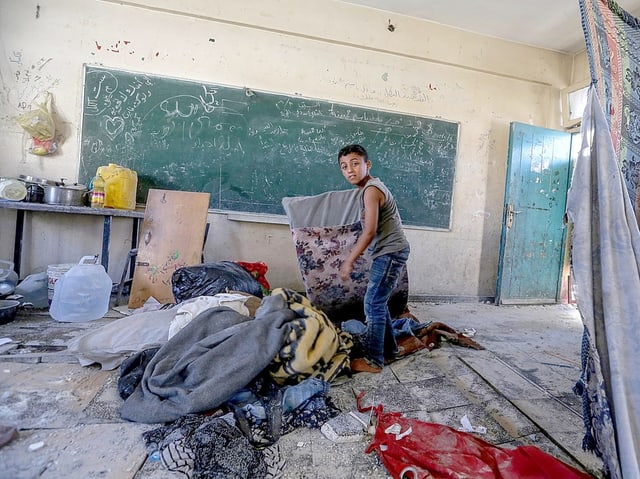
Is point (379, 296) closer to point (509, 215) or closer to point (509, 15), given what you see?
point (509, 215)

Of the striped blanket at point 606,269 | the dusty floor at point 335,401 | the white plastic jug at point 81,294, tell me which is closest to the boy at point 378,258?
the dusty floor at point 335,401

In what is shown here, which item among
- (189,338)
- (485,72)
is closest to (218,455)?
(189,338)

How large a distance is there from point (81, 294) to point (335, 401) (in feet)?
6.81

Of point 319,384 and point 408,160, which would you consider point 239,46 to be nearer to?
point 408,160

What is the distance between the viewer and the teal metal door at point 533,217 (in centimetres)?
371

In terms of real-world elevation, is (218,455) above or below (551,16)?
below

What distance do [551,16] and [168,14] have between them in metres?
3.81

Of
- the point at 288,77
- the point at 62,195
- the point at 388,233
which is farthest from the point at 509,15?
the point at 62,195

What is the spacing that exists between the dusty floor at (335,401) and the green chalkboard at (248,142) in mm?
1540

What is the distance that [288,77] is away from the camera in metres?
3.27

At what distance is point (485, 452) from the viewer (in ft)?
3.53

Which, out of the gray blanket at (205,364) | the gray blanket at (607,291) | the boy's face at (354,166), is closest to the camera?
the gray blanket at (607,291)

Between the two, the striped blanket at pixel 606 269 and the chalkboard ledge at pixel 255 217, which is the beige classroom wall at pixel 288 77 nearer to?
the chalkboard ledge at pixel 255 217

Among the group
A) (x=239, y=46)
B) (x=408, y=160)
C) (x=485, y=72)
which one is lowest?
(x=408, y=160)
